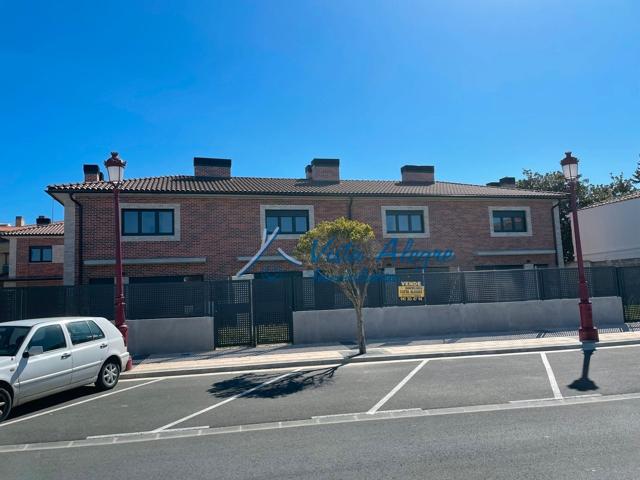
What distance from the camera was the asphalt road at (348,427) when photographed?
4.87 m

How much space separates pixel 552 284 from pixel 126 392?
14562 mm

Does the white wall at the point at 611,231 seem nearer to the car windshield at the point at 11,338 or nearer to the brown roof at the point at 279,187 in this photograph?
the brown roof at the point at 279,187

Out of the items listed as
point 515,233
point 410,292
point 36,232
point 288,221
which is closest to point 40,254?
point 36,232

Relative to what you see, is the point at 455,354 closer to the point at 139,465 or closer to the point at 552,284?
the point at 552,284

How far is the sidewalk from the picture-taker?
38.2 feet

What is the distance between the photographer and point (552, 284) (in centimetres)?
1697

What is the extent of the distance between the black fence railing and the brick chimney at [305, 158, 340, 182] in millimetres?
10261

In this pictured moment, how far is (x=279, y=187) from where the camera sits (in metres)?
22.2

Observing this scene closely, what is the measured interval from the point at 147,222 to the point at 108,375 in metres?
11.2

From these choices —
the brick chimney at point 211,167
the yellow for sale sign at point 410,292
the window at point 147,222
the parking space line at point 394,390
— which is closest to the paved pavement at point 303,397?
the parking space line at point 394,390

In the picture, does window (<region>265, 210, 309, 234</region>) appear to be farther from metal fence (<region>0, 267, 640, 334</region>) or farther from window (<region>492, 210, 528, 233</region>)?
window (<region>492, 210, 528, 233</region>)

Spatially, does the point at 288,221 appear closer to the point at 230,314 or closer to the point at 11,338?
the point at 230,314

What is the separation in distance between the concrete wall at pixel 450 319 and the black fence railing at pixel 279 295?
0.27m

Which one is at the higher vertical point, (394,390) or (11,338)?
(11,338)
